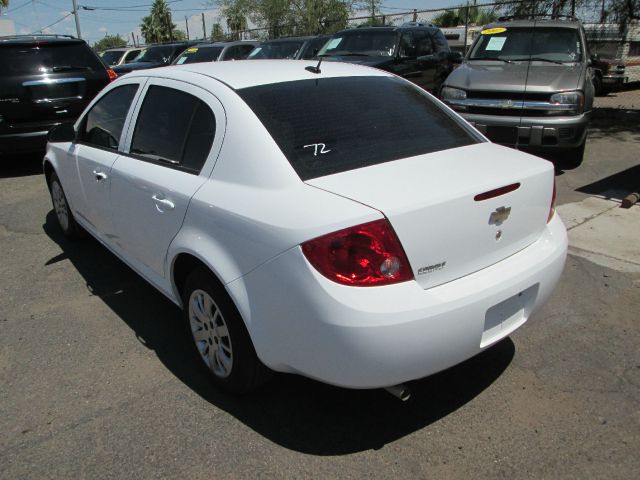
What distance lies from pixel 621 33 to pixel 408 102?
11605 mm

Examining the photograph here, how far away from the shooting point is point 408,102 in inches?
131

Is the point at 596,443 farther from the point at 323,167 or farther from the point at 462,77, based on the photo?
the point at 462,77

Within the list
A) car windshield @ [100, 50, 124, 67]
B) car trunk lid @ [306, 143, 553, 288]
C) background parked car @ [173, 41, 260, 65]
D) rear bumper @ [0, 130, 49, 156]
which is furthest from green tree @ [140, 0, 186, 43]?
car trunk lid @ [306, 143, 553, 288]

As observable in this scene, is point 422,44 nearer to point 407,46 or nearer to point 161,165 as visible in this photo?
point 407,46

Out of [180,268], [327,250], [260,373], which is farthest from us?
[180,268]

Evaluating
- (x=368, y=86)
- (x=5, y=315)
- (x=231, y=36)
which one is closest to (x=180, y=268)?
(x=368, y=86)

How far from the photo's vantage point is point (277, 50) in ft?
40.9

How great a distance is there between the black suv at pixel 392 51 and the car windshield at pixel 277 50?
1.66 m

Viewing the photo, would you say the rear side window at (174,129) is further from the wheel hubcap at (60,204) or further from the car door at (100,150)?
the wheel hubcap at (60,204)

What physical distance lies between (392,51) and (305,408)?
8527mm

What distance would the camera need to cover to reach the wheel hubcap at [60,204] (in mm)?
5074

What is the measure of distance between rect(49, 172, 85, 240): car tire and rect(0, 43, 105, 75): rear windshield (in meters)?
3.42

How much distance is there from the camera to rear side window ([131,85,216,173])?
2.92 m

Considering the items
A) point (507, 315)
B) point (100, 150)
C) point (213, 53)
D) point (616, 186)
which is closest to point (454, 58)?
point (213, 53)
